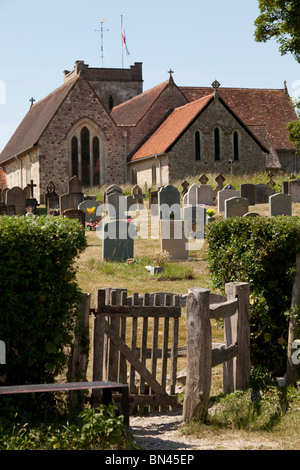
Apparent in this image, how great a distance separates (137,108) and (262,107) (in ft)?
28.5

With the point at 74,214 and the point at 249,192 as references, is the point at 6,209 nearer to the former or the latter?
the point at 74,214

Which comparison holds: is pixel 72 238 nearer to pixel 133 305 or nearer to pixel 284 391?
pixel 133 305

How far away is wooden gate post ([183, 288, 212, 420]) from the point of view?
5539mm

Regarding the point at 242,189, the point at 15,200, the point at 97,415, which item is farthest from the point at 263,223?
the point at 15,200

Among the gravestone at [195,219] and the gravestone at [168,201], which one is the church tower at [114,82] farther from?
the gravestone at [195,219]

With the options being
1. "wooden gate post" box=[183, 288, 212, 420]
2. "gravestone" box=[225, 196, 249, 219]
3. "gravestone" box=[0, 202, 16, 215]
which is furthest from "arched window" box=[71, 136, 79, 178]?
"wooden gate post" box=[183, 288, 212, 420]

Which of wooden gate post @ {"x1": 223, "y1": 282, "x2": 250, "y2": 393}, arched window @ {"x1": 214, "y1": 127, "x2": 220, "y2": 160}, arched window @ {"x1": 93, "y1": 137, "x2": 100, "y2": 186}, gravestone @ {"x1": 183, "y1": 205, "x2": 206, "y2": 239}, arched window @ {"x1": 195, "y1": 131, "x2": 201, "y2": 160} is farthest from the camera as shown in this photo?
arched window @ {"x1": 93, "y1": 137, "x2": 100, "y2": 186}

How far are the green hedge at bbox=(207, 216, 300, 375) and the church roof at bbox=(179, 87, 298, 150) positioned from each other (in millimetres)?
34019

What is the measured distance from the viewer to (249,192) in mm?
22859

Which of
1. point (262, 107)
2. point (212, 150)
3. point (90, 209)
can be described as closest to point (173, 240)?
point (90, 209)

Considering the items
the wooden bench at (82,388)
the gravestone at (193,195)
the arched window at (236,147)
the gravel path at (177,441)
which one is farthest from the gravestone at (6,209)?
the wooden bench at (82,388)

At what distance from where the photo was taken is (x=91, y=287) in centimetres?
1259

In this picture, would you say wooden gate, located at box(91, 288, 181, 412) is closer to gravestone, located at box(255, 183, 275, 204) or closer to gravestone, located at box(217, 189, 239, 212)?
gravestone, located at box(217, 189, 239, 212)

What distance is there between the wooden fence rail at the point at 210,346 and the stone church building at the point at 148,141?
27.3m
